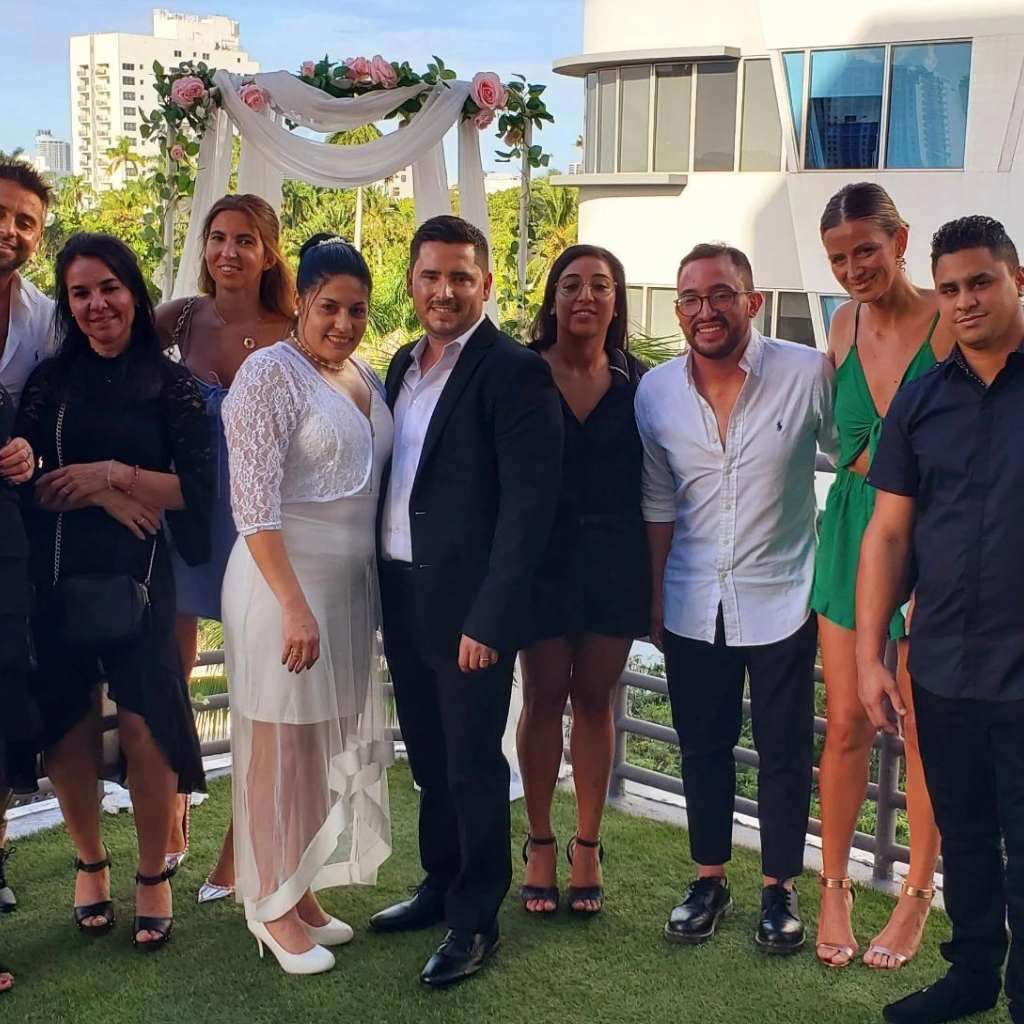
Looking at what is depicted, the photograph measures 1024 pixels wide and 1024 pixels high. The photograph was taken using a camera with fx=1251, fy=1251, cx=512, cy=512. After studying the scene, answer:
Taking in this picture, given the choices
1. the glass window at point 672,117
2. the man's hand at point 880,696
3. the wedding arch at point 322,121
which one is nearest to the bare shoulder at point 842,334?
the man's hand at point 880,696

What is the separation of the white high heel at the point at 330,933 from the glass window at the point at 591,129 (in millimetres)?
14582

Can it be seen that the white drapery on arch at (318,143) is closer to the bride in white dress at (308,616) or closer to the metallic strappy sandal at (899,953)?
the bride in white dress at (308,616)

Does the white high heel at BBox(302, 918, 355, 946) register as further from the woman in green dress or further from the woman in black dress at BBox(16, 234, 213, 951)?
the woman in green dress

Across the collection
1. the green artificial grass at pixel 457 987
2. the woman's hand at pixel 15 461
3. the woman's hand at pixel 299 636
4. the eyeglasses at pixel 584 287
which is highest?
the eyeglasses at pixel 584 287

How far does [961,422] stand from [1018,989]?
122 cm

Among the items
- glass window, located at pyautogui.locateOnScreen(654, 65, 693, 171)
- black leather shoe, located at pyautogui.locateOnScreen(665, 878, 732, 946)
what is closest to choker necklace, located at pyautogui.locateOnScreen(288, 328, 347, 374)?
black leather shoe, located at pyautogui.locateOnScreen(665, 878, 732, 946)

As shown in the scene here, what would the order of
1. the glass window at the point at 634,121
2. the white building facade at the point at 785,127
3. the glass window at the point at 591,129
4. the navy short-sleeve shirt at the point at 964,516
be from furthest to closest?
the glass window at the point at 591,129 < the glass window at the point at 634,121 < the white building facade at the point at 785,127 < the navy short-sleeve shirt at the point at 964,516

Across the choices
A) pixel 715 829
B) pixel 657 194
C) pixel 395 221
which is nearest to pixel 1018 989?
pixel 715 829

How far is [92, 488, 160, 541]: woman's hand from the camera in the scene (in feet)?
9.75

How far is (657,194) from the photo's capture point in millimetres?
16781

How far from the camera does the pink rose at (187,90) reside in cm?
515

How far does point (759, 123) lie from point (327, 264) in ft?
46.1

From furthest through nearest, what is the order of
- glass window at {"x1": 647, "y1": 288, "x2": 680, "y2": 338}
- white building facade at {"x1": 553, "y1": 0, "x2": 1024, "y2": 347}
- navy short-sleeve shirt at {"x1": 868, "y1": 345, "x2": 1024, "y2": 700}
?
glass window at {"x1": 647, "y1": 288, "x2": 680, "y2": 338}, white building facade at {"x1": 553, "y1": 0, "x2": 1024, "y2": 347}, navy short-sleeve shirt at {"x1": 868, "y1": 345, "x2": 1024, "y2": 700}

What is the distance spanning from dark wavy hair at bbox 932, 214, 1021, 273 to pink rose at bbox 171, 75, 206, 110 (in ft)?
11.8
